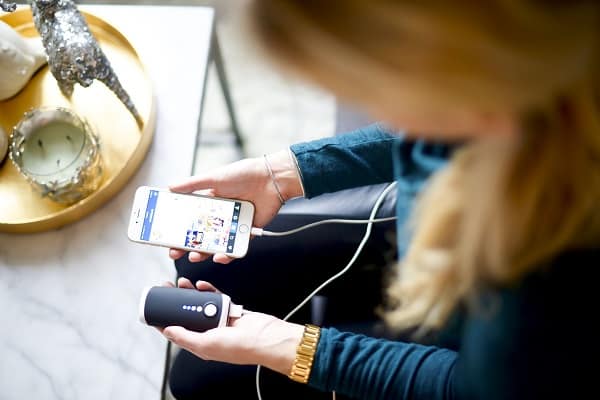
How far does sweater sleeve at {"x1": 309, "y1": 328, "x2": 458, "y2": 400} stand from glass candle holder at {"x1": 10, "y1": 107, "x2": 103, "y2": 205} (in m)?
0.32

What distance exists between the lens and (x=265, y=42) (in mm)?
298

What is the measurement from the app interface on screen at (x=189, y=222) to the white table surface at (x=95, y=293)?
0.02 m

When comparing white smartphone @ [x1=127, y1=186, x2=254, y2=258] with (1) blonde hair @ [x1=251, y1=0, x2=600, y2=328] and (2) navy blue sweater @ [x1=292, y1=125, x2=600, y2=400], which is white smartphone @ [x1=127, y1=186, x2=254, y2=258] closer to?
(2) navy blue sweater @ [x1=292, y1=125, x2=600, y2=400]

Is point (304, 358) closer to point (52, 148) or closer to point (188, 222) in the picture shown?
point (188, 222)

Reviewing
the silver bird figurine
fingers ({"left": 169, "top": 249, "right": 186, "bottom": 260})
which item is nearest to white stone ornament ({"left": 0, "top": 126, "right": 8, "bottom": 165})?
the silver bird figurine

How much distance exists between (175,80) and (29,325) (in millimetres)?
342

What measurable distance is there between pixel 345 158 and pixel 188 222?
0.20 metres

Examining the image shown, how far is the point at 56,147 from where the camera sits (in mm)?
599

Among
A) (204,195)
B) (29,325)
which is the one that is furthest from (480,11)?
(29,325)

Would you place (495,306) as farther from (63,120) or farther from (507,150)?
(63,120)

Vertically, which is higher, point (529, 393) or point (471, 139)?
point (471, 139)

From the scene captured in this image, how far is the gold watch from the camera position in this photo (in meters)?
0.54

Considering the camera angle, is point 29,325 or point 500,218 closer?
point 500,218

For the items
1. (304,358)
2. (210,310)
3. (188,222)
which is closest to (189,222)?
(188,222)
